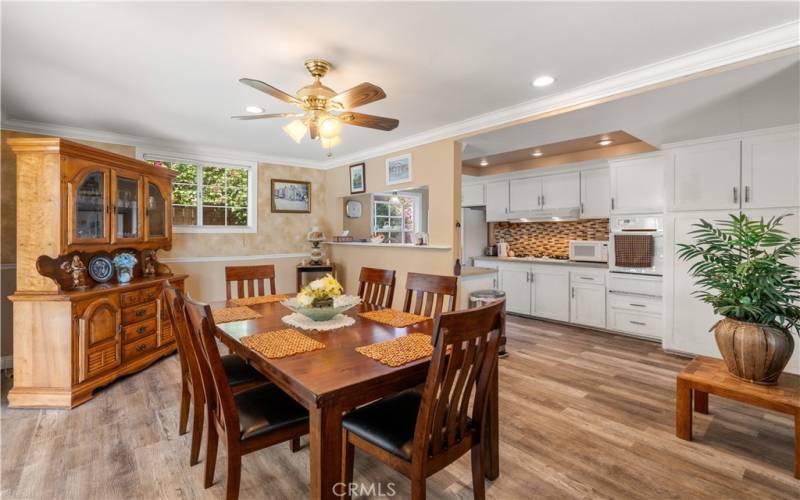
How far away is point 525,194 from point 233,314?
14.5ft

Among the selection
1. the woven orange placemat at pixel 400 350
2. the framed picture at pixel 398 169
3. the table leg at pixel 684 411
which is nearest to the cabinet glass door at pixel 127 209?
the framed picture at pixel 398 169

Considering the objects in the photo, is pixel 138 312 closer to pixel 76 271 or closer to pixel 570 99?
pixel 76 271

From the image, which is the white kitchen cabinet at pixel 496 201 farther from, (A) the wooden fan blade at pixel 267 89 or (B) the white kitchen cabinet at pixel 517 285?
(A) the wooden fan blade at pixel 267 89

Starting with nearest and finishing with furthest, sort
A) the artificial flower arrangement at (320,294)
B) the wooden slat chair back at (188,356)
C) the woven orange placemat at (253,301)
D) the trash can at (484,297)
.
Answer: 1. the wooden slat chair back at (188,356)
2. the artificial flower arrangement at (320,294)
3. the woven orange placemat at (253,301)
4. the trash can at (484,297)

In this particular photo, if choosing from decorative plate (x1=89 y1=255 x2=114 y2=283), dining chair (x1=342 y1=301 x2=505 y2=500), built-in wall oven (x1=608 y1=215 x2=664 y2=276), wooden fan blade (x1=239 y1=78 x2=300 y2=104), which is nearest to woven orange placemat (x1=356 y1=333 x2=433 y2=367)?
dining chair (x1=342 y1=301 x2=505 y2=500)

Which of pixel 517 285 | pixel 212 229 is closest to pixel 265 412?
pixel 212 229

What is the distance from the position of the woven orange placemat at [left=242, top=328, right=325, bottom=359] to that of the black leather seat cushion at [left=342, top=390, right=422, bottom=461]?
359mm

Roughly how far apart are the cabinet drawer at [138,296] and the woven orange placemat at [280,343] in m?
2.03

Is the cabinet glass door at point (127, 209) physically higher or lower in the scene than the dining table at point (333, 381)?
higher

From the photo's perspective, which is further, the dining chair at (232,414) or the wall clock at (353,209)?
the wall clock at (353,209)

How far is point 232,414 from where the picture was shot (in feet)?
4.99

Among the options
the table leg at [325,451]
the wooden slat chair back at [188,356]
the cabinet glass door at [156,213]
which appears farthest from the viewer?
the cabinet glass door at [156,213]

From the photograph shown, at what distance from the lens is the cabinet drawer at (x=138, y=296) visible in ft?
10.4
